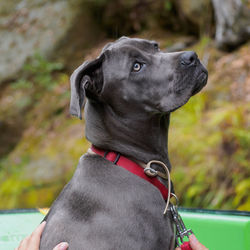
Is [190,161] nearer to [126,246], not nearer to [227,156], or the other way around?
[227,156]

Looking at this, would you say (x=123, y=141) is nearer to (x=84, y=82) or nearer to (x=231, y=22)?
(x=84, y=82)

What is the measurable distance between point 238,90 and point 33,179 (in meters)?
3.15

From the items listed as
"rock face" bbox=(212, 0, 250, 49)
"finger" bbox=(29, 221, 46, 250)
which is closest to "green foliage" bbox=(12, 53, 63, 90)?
"rock face" bbox=(212, 0, 250, 49)

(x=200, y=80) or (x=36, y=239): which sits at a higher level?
(x=200, y=80)

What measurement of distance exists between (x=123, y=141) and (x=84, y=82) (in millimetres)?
394

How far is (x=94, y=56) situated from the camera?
25.9 feet

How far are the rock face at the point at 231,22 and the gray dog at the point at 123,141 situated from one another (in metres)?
4.01

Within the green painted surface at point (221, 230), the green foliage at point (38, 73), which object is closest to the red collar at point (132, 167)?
the green painted surface at point (221, 230)

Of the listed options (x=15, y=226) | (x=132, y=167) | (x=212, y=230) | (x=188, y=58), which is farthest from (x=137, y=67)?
(x=15, y=226)

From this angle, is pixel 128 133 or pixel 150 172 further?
pixel 128 133

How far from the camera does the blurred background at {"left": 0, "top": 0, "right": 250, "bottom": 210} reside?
4625mm

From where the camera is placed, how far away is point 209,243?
2.96 m

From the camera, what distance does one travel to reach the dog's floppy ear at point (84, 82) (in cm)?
204

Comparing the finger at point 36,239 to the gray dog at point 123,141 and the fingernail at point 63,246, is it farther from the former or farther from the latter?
the fingernail at point 63,246
